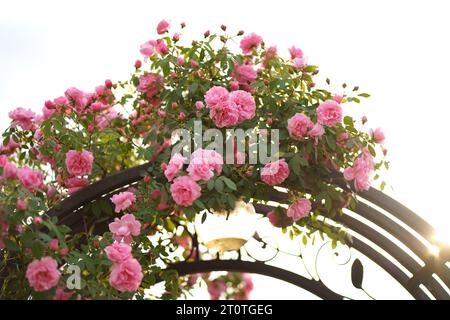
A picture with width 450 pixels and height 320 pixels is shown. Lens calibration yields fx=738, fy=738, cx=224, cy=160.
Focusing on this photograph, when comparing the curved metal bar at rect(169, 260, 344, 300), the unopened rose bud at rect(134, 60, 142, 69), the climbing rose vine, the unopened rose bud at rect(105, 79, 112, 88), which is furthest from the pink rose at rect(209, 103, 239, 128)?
the curved metal bar at rect(169, 260, 344, 300)

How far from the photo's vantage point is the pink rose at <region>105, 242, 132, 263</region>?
9.31 feet

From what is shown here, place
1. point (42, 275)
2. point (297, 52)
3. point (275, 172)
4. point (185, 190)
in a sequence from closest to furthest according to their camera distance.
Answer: point (42, 275), point (185, 190), point (275, 172), point (297, 52)

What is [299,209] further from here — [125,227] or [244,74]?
[125,227]

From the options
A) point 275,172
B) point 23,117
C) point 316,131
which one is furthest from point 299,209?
point 23,117

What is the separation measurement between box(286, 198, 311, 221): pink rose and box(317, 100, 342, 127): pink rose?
0.37 metres

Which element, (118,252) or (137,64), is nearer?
(118,252)

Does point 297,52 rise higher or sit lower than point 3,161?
higher

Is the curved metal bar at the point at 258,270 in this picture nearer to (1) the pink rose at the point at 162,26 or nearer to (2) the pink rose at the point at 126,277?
(2) the pink rose at the point at 126,277

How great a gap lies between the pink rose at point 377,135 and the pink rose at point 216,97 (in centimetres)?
67

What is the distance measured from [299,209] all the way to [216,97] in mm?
621

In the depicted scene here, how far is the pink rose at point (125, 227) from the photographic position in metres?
3.04

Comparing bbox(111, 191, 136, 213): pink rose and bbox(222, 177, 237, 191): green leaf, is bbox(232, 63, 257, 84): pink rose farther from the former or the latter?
bbox(111, 191, 136, 213): pink rose

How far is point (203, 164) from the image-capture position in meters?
2.95
